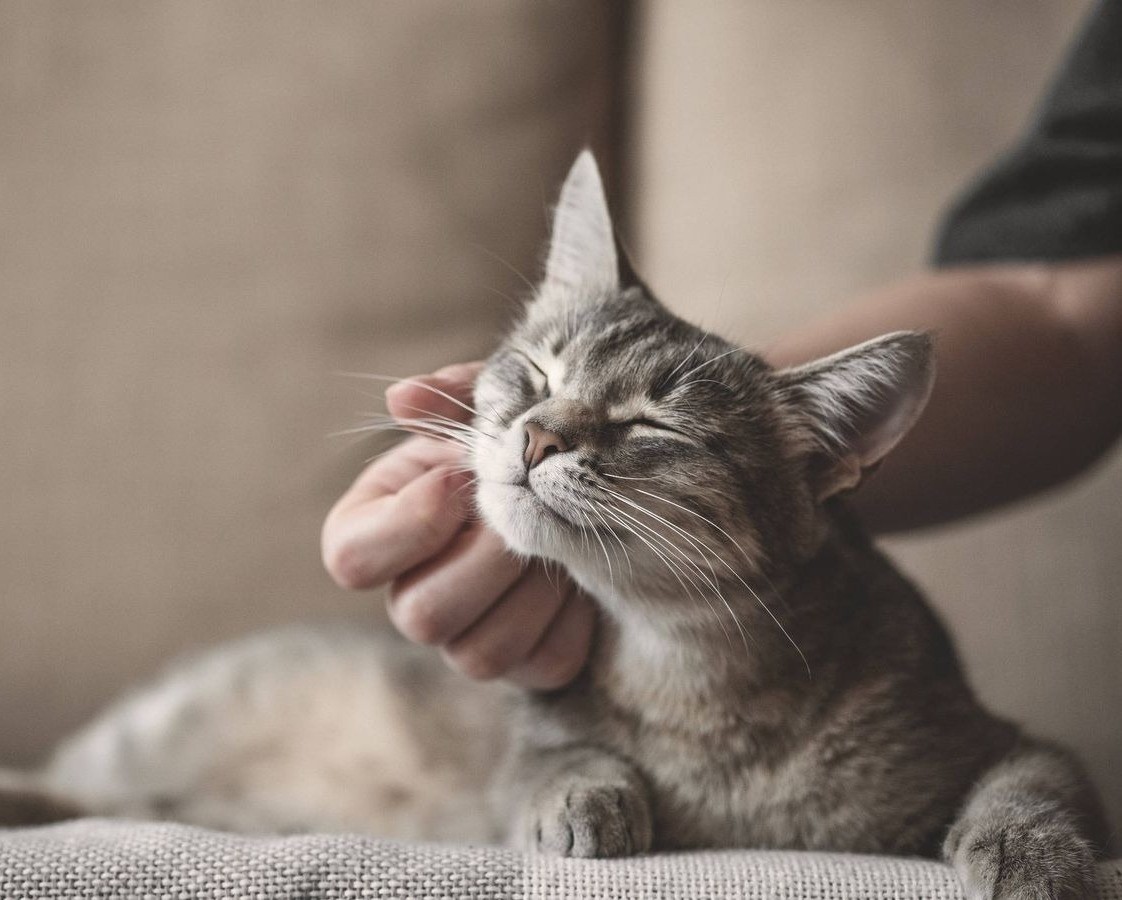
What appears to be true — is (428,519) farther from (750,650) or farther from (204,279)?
(204,279)

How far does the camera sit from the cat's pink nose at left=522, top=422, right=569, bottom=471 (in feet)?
2.53

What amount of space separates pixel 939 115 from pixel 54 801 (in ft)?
5.08

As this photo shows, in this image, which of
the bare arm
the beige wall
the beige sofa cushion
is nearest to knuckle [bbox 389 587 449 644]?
the bare arm

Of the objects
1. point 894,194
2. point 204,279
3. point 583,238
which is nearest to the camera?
point 583,238

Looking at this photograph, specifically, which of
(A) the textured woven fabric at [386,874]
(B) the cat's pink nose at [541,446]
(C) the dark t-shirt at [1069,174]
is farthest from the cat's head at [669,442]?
(C) the dark t-shirt at [1069,174]

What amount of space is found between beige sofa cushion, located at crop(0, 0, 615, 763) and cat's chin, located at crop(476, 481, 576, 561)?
693mm

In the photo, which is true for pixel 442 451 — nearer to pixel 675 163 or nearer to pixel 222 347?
pixel 222 347

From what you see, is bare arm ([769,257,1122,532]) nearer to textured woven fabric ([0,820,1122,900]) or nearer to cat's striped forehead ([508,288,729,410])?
cat's striped forehead ([508,288,729,410])

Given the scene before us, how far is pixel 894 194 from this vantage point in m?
1.58

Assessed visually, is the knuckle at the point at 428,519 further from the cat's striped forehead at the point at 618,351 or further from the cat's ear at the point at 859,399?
the cat's ear at the point at 859,399

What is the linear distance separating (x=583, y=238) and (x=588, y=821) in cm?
55

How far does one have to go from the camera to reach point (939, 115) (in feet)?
5.10

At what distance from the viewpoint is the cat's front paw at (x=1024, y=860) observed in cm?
69

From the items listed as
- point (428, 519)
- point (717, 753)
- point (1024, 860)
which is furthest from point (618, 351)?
point (1024, 860)
